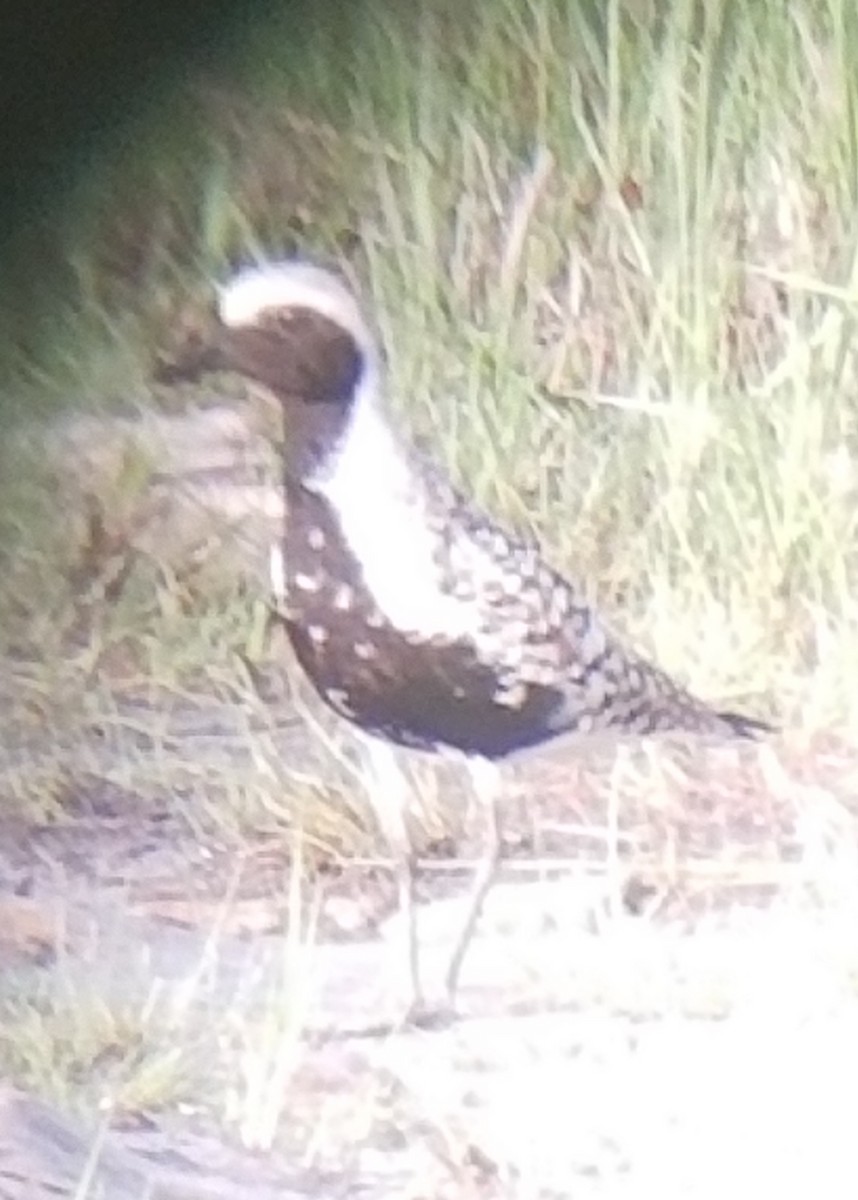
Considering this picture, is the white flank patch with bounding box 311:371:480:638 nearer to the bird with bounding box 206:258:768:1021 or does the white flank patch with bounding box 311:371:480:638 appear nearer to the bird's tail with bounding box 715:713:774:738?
the bird with bounding box 206:258:768:1021

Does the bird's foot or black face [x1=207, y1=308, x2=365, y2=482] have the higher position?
black face [x1=207, y1=308, x2=365, y2=482]

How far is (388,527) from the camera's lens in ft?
3.80

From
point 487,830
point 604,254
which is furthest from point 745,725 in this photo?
point 604,254

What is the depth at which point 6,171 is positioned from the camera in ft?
3.77

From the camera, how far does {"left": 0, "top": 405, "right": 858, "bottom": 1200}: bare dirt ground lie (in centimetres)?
113

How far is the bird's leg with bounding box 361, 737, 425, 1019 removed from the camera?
1.14 meters

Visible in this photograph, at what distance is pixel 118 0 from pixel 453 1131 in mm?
716

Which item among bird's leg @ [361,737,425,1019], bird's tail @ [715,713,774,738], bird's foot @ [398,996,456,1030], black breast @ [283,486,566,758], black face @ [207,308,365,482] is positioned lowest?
bird's foot @ [398,996,456,1030]

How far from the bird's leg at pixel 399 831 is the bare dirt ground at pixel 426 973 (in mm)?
10

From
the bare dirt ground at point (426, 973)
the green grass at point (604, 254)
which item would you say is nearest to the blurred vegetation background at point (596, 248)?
the green grass at point (604, 254)

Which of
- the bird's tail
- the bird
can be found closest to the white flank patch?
the bird

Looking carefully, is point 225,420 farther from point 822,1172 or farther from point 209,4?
point 822,1172

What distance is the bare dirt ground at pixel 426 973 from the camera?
113 cm

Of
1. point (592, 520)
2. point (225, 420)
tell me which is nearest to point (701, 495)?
point (592, 520)
